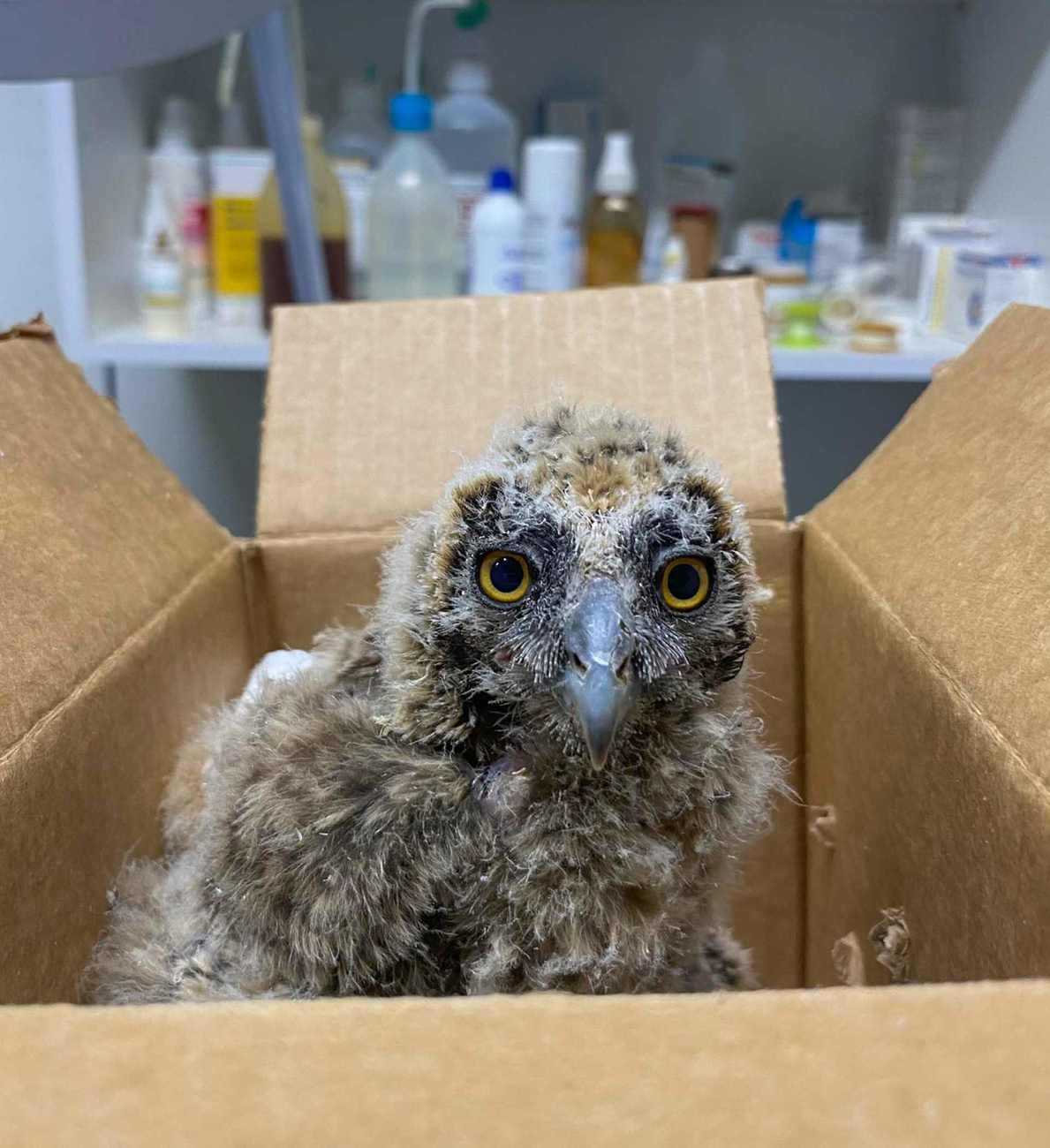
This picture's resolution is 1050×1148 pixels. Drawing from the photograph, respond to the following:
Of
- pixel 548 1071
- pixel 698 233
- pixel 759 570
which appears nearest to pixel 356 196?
pixel 698 233

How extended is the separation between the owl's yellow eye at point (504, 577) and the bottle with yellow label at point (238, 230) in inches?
48.9

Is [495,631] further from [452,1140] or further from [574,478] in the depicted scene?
[452,1140]

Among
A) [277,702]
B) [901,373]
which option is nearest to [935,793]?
[277,702]

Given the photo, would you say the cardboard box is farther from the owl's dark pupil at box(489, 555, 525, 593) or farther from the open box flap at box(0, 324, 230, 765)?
the owl's dark pupil at box(489, 555, 525, 593)

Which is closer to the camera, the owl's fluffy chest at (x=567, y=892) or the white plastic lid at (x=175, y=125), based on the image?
the owl's fluffy chest at (x=567, y=892)

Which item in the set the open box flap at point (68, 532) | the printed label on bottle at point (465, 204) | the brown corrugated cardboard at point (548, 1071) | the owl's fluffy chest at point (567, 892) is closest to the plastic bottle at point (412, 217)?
the printed label on bottle at point (465, 204)

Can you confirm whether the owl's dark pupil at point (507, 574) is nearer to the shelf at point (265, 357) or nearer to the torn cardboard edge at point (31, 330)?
the torn cardboard edge at point (31, 330)

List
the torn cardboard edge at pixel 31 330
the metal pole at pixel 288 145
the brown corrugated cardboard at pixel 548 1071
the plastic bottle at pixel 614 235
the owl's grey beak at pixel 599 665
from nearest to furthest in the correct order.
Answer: the brown corrugated cardboard at pixel 548 1071 → the owl's grey beak at pixel 599 665 → the torn cardboard edge at pixel 31 330 → the metal pole at pixel 288 145 → the plastic bottle at pixel 614 235

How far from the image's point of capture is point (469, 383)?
89 centimetres

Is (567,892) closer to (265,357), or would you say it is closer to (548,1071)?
(548,1071)

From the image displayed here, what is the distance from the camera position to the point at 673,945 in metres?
0.59

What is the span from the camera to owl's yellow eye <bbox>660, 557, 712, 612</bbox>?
1.70 feet

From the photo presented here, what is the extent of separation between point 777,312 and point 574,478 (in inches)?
48.2

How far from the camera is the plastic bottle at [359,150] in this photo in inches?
65.2
